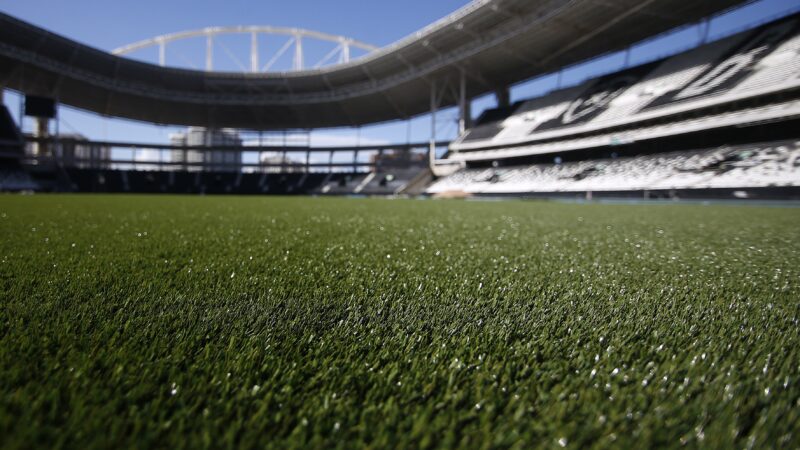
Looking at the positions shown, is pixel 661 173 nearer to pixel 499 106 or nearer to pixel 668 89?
pixel 668 89

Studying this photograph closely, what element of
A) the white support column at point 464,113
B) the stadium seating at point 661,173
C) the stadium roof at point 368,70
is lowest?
the stadium seating at point 661,173

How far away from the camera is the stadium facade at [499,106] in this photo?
16453 mm

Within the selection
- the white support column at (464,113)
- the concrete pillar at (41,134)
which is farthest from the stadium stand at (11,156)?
the white support column at (464,113)

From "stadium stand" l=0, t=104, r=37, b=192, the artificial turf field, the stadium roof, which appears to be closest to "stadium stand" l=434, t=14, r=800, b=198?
the stadium roof

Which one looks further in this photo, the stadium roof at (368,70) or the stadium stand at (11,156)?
the stadium stand at (11,156)

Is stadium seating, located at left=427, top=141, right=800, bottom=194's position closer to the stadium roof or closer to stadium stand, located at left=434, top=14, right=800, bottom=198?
stadium stand, located at left=434, top=14, right=800, bottom=198

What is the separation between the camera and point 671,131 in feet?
59.5

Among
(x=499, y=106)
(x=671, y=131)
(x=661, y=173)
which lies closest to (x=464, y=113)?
(x=499, y=106)

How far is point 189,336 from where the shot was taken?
70 cm

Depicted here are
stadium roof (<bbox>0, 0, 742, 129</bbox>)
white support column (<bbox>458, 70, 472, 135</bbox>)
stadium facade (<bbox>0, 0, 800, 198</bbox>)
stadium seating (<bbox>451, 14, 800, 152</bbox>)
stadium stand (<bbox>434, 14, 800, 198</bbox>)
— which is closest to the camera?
stadium stand (<bbox>434, 14, 800, 198</bbox>)

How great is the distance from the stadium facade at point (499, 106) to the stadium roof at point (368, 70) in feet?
0.37

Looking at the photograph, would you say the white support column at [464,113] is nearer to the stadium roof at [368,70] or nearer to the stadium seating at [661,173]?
the stadium roof at [368,70]

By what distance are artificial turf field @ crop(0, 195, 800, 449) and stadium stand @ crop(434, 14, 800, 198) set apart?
1810 cm

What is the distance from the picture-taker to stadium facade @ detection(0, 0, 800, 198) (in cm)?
1645
